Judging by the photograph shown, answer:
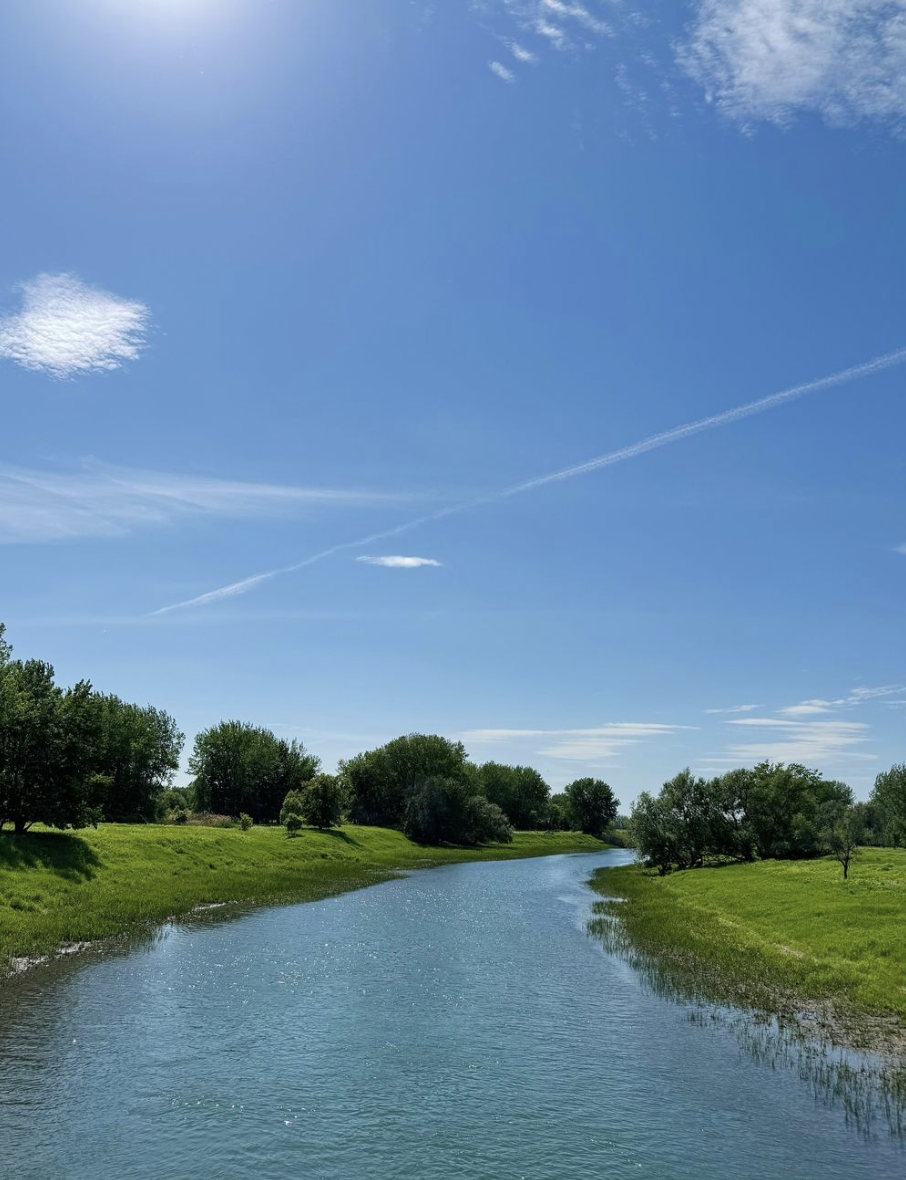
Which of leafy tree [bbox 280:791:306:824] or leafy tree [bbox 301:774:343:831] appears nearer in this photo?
leafy tree [bbox 280:791:306:824]

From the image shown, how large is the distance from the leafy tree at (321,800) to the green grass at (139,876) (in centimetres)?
2103

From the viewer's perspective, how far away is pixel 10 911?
43.6 m

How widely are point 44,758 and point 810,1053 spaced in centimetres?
5726

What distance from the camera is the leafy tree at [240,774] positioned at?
169500 mm

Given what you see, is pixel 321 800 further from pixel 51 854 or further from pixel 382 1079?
pixel 382 1079

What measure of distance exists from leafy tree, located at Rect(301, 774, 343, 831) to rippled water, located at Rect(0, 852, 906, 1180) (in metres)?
90.2

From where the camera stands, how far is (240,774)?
170 metres

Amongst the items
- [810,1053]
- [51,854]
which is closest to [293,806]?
[51,854]

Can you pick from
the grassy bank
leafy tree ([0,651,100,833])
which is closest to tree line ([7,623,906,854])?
leafy tree ([0,651,100,833])

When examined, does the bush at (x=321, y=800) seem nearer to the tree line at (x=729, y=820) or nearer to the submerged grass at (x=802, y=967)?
the tree line at (x=729, y=820)

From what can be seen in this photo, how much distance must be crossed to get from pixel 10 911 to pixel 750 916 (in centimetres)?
4600

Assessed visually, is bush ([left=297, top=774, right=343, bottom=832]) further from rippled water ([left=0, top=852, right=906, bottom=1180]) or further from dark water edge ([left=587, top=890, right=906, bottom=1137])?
dark water edge ([left=587, top=890, right=906, bottom=1137])

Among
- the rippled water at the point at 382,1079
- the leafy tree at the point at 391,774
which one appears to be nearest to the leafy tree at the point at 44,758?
the rippled water at the point at 382,1079

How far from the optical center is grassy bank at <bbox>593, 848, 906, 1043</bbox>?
112 ft
